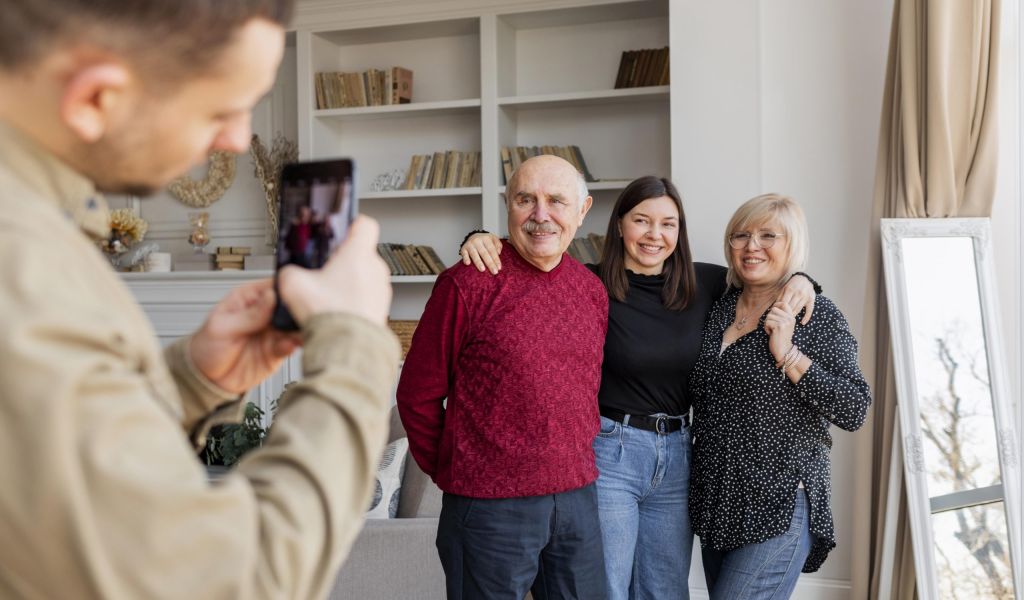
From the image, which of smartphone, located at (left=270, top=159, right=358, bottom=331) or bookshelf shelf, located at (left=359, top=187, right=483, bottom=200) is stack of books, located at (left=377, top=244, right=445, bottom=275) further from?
smartphone, located at (left=270, top=159, right=358, bottom=331)

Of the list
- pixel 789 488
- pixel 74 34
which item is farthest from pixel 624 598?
pixel 74 34

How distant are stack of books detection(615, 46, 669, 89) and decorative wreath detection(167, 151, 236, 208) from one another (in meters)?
2.87

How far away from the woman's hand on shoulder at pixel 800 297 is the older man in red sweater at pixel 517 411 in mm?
569

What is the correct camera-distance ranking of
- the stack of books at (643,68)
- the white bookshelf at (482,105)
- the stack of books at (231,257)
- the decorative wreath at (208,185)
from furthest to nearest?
the decorative wreath at (208,185)
the stack of books at (231,257)
the white bookshelf at (482,105)
the stack of books at (643,68)

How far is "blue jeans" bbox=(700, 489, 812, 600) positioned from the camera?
7.93 feet

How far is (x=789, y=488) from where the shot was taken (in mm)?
2396

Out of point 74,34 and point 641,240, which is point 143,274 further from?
point 74,34

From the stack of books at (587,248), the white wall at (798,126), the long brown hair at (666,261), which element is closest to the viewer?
the long brown hair at (666,261)

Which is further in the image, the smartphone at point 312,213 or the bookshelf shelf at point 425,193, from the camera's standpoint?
the bookshelf shelf at point 425,193

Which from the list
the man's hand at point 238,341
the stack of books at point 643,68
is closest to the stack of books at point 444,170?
the stack of books at point 643,68

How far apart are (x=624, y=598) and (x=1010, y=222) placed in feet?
6.66

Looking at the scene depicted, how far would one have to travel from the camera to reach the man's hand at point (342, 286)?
2.14 feet

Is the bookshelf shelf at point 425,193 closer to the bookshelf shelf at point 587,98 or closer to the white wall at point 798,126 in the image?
the bookshelf shelf at point 587,98

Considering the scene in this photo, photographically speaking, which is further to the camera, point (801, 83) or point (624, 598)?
point (801, 83)
